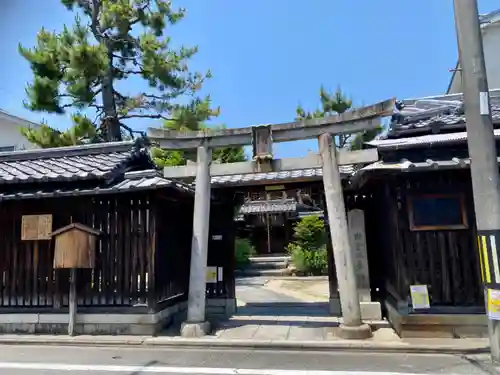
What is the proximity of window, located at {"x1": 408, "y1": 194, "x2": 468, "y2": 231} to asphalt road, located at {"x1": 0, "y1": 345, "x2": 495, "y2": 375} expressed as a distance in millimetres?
2436

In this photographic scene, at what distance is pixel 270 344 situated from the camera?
24.5 feet

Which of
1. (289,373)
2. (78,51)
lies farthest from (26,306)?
(78,51)

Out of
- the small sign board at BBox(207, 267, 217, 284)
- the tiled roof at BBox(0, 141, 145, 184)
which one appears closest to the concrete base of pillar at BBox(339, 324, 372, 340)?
the small sign board at BBox(207, 267, 217, 284)

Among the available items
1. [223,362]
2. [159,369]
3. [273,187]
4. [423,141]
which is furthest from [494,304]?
[273,187]

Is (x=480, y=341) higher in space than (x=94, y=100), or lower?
lower

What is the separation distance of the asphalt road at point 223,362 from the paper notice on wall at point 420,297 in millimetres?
1134

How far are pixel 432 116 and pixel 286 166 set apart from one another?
418 centimetres

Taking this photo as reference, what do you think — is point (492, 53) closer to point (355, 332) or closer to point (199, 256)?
point (355, 332)

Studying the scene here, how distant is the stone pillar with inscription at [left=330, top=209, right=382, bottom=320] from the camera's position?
9398 mm

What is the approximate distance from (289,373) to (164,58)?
15.8 meters

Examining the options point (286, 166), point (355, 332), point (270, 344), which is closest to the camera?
point (270, 344)

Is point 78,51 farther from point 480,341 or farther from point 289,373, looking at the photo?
point 480,341

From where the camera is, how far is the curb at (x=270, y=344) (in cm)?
680

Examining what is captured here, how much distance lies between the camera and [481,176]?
20.3ft
